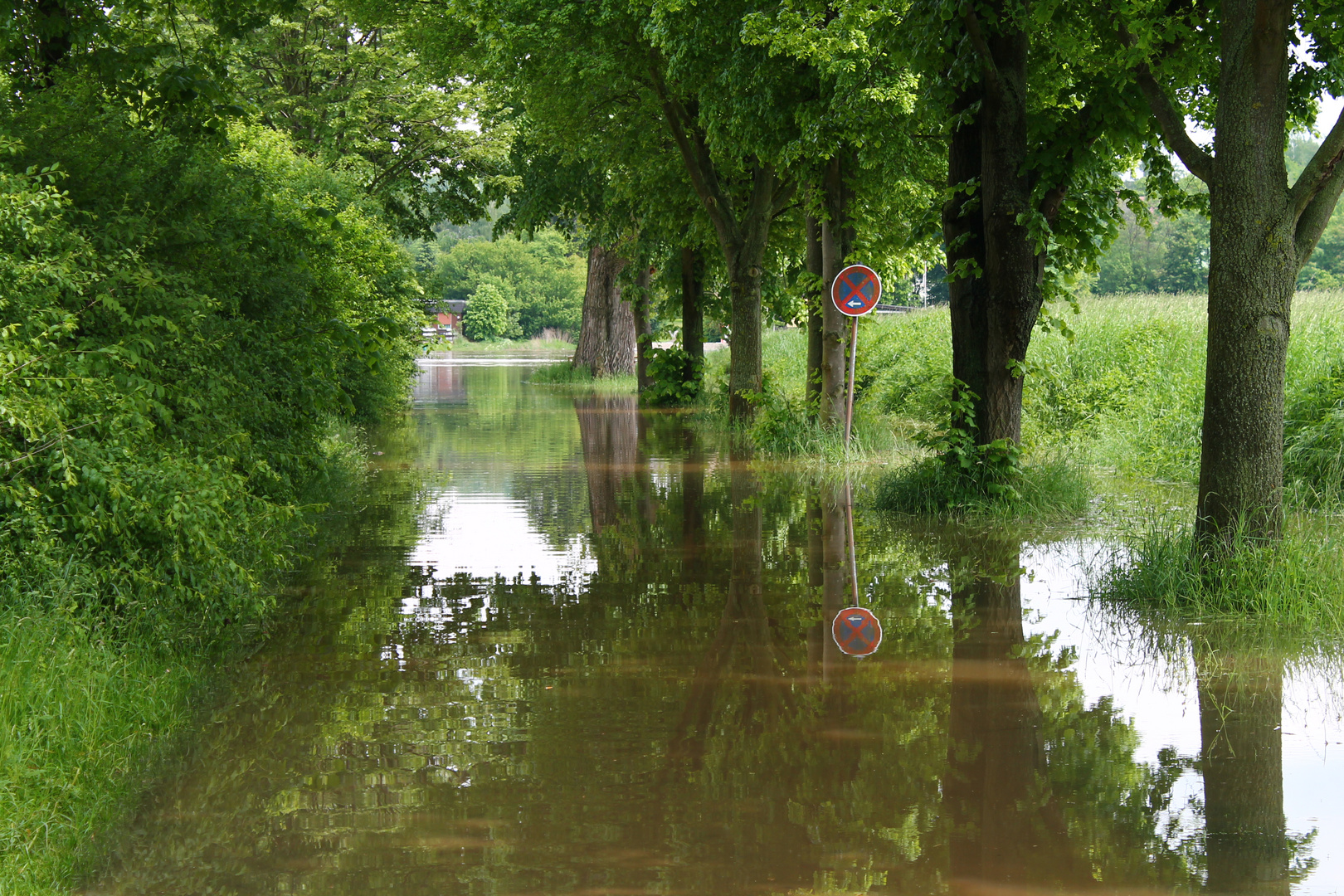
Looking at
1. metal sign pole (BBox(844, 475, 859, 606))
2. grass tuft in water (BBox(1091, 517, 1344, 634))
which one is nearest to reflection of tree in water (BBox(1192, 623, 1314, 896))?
grass tuft in water (BBox(1091, 517, 1344, 634))

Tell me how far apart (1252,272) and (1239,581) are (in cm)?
208

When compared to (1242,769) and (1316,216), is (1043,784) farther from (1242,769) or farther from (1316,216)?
(1316,216)

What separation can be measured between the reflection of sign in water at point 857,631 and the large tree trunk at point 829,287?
10314mm

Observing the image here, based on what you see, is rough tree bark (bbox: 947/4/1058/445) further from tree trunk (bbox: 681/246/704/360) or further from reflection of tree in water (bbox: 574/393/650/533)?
tree trunk (bbox: 681/246/704/360)

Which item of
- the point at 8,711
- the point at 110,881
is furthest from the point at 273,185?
the point at 110,881

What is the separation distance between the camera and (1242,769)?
5402 mm

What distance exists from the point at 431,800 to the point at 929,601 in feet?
15.2

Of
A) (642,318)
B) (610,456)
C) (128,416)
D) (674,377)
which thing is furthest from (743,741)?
(642,318)

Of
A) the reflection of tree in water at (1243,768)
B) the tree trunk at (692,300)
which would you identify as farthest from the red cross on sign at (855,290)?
the tree trunk at (692,300)

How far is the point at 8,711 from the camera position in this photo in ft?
17.2

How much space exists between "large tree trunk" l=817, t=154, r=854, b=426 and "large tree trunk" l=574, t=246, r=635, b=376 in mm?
24994

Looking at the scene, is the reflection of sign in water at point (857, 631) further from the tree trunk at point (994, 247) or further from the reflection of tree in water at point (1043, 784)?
the tree trunk at point (994, 247)

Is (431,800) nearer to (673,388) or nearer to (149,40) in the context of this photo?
(149,40)

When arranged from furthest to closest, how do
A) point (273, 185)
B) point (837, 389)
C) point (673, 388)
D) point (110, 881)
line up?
point (673, 388) → point (837, 389) → point (273, 185) → point (110, 881)
